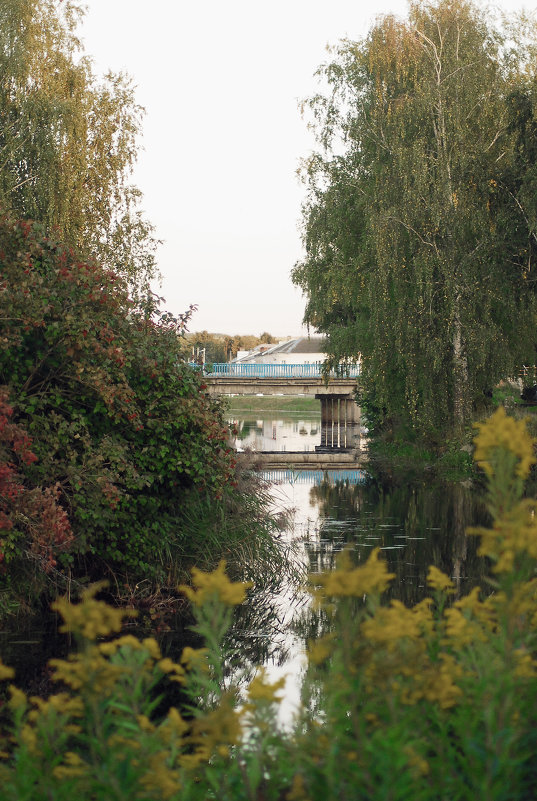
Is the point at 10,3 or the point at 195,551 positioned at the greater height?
the point at 10,3

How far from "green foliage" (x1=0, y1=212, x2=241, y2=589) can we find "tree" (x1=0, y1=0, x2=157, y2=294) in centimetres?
1466

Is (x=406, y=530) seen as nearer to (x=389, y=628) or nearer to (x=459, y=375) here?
(x=459, y=375)

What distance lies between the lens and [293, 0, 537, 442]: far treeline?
1063 inches

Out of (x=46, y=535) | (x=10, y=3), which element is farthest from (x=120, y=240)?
(x=46, y=535)

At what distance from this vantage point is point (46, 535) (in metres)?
10.4

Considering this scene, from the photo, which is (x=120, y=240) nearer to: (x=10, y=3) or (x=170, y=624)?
(x=10, y=3)

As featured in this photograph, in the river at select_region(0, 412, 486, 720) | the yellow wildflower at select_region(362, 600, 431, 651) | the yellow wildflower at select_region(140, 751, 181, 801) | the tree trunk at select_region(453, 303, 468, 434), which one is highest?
the tree trunk at select_region(453, 303, 468, 434)

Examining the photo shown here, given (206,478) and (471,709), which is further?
(206,478)

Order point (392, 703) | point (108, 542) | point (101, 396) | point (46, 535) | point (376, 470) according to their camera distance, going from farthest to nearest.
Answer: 1. point (376, 470)
2. point (108, 542)
3. point (101, 396)
4. point (46, 535)
5. point (392, 703)

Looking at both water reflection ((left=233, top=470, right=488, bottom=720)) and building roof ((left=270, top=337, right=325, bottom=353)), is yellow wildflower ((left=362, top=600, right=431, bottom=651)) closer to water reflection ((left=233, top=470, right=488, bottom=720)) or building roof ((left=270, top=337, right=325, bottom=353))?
water reflection ((left=233, top=470, right=488, bottom=720))

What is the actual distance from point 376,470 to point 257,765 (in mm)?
31434

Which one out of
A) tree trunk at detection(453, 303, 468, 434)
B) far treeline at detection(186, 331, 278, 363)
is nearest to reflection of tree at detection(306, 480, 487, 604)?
tree trunk at detection(453, 303, 468, 434)

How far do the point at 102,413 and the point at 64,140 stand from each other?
728 inches

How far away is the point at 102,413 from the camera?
1216 centimetres
